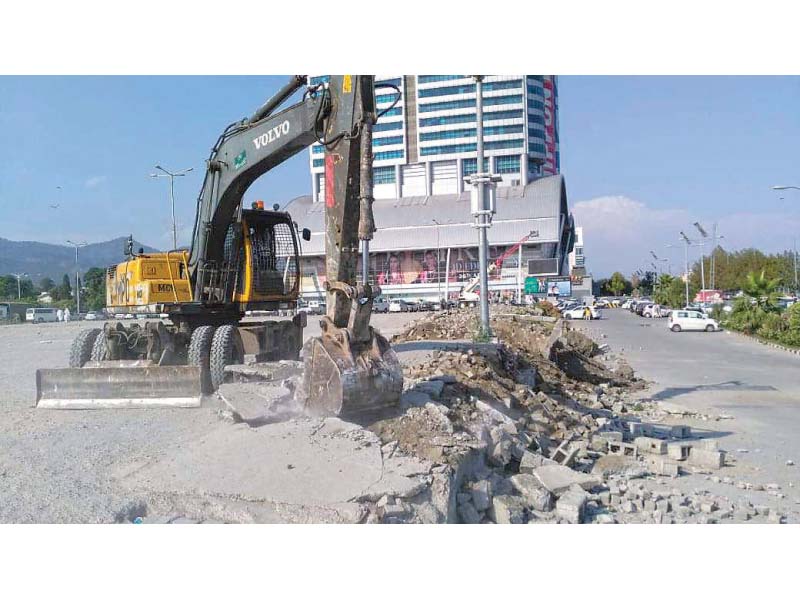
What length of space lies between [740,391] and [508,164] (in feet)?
302

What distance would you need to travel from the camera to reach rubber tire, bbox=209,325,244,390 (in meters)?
10.3

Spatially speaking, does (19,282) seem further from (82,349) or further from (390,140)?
(82,349)

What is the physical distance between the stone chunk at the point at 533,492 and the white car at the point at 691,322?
30713 mm

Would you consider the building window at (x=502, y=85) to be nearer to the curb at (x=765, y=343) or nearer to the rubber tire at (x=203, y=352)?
→ the curb at (x=765, y=343)

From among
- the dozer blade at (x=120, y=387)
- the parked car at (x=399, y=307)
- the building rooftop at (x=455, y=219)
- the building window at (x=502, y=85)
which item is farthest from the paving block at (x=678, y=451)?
the building window at (x=502, y=85)

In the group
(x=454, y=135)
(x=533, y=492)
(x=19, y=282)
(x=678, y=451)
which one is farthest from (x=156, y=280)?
(x=454, y=135)

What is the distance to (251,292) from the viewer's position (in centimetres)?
1127

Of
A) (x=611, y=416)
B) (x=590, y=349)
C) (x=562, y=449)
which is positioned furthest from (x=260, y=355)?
(x=590, y=349)

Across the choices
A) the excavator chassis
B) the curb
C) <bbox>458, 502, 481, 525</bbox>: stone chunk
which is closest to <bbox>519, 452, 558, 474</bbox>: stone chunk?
<bbox>458, 502, 481, 525</bbox>: stone chunk

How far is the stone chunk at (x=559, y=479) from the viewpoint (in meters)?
6.73

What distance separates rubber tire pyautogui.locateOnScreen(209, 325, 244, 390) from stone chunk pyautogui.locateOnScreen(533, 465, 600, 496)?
5443 mm

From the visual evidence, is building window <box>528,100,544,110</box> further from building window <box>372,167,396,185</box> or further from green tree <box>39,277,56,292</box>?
green tree <box>39,277,56,292</box>

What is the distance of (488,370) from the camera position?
36.1 ft
